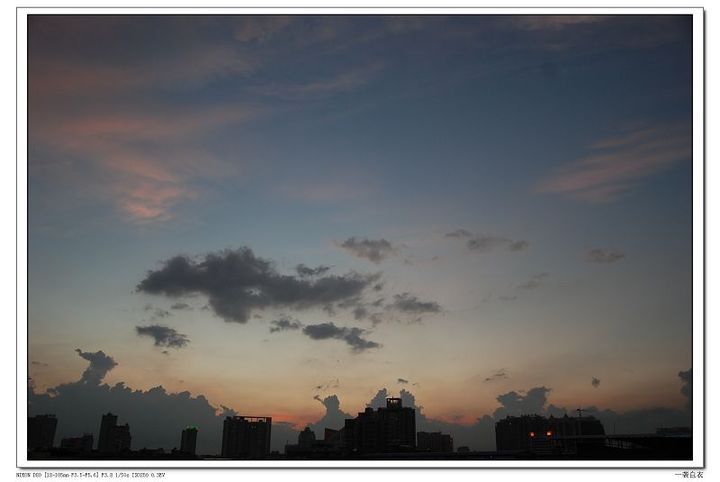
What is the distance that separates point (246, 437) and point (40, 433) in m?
1.62

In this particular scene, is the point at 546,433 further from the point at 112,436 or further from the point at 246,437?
the point at 112,436

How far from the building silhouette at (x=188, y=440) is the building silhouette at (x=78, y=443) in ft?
2.17

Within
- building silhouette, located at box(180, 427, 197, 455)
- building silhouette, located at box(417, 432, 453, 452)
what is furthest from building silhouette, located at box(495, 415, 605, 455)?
building silhouette, located at box(180, 427, 197, 455)

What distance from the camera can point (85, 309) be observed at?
566 centimetres

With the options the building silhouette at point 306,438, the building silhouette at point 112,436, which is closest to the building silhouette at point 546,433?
the building silhouette at point 306,438

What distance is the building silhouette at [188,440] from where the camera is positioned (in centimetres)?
528

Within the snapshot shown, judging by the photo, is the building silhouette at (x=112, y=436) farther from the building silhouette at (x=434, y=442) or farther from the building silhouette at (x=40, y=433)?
the building silhouette at (x=434, y=442)

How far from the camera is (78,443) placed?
192 inches
